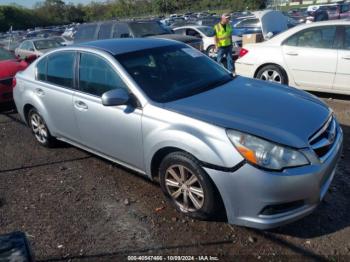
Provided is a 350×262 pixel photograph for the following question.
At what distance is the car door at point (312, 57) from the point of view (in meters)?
6.75

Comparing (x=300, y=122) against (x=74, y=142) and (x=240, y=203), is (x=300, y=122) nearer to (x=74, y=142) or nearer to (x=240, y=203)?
(x=240, y=203)

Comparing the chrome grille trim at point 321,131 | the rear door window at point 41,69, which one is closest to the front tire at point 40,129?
the rear door window at point 41,69

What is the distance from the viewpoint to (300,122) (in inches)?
130

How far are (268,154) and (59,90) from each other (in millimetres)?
2914

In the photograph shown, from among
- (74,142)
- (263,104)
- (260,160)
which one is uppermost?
(263,104)

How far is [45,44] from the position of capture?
14516 millimetres

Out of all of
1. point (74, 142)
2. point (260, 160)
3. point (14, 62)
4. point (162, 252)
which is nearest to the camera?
point (260, 160)

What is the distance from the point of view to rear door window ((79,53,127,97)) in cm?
404

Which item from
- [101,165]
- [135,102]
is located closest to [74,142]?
[101,165]

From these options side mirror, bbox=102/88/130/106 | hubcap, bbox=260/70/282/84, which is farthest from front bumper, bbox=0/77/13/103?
hubcap, bbox=260/70/282/84

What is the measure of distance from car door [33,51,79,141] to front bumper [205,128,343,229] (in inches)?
88.3

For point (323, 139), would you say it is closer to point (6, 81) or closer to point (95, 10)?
point (6, 81)

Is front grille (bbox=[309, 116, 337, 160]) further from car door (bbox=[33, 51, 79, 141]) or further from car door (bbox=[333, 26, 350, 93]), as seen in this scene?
car door (bbox=[333, 26, 350, 93])

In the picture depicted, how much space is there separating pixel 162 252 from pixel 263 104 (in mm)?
1638
